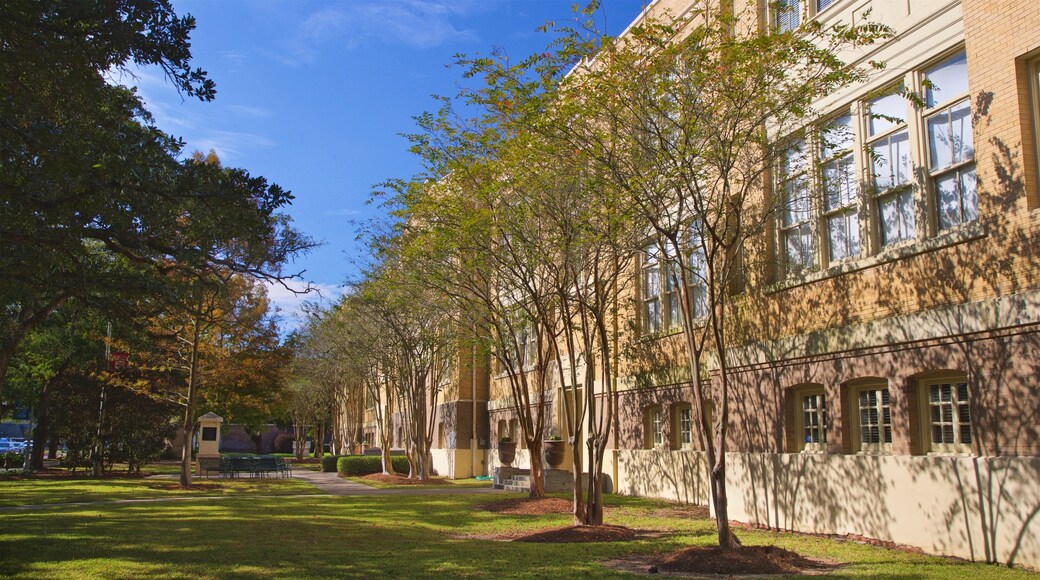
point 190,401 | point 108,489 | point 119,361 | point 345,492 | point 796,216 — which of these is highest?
point 796,216

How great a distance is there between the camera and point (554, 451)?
26219 millimetres

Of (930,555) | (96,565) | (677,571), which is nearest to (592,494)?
(677,571)

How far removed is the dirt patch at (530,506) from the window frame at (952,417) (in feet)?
27.0

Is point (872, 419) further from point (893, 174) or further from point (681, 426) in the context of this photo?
point (681, 426)

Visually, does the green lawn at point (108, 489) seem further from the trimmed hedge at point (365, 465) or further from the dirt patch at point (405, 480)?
the trimmed hedge at point (365, 465)

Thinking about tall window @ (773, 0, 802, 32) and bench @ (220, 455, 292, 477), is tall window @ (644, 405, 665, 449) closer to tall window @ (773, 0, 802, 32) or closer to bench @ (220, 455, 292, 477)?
tall window @ (773, 0, 802, 32)

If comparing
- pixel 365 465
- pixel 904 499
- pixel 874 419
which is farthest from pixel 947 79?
pixel 365 465

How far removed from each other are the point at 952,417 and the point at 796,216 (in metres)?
5.05

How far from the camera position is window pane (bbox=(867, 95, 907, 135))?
13.3m

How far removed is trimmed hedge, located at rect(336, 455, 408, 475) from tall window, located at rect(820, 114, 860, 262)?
28023 millimetres

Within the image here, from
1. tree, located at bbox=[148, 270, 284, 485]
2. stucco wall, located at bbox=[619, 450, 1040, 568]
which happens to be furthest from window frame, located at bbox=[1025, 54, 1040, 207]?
tree, located at bbox=[148, 270, 284, 485]

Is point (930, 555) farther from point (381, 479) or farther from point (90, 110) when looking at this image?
point (381, 479)

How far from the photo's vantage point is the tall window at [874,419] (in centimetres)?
1333

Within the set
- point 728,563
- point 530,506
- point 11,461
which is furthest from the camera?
point 11,461
